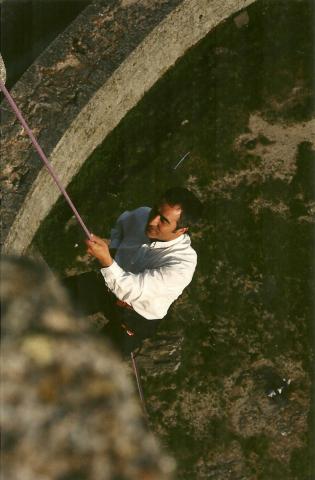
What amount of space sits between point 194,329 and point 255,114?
88.8 inches

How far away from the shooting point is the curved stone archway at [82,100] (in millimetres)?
4516

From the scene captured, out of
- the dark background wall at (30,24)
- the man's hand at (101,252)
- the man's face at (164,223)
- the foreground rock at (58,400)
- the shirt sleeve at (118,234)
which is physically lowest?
the shirt sleeve at (118,234)

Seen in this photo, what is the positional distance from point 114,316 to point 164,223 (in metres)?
1.00

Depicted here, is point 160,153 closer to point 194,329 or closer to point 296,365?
point 194,329

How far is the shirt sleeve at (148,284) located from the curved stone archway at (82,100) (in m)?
1.17

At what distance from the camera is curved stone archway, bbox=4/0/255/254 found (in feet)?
14.8

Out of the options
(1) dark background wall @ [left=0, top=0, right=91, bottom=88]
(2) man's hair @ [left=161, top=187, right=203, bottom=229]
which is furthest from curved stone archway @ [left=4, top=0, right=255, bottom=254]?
(2) man's hair @ [left=161, top=187, right=203, bottom=229]

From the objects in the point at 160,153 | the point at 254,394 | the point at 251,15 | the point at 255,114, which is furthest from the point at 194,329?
the point at 251,15

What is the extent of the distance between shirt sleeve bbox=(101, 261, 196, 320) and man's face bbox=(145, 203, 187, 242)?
207 mm

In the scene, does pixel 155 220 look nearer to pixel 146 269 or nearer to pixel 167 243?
pixel 167 243

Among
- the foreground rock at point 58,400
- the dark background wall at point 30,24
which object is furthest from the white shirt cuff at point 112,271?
the dark background wall at point 30,24

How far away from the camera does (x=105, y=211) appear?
5.16 meters

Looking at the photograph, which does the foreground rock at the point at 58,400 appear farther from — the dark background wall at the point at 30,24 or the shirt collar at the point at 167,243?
the dark background wall at the point at 30,24

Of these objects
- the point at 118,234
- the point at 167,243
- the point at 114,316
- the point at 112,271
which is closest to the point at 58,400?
the point at 112,271
